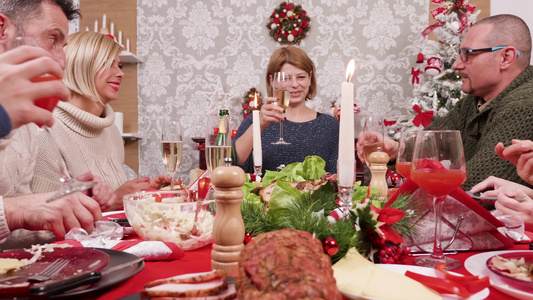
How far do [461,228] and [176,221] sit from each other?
23.4 inches

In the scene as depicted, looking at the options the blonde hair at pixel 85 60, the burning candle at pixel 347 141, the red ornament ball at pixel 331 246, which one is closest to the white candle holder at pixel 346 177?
the burning candle at pixel 347 141

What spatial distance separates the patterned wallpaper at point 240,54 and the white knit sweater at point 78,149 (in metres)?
2.30

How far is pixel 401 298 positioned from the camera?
19.4 inches

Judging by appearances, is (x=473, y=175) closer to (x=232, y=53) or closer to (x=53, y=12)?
(x=53, y=12)

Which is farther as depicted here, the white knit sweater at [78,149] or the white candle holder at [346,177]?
the white knit sweater at [78,149]

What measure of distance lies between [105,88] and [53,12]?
85 cm

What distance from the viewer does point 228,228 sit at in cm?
65

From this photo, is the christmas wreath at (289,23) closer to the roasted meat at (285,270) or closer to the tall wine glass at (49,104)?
Answer: the tall wine glass at (49,104)

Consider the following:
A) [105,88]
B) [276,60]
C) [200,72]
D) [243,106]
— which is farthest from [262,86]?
[105,88]

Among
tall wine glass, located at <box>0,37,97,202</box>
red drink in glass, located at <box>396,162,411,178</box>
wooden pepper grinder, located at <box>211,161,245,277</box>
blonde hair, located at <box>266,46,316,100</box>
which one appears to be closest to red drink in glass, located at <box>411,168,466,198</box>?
red drink in glass, located at <box>396,162,411,178</box>

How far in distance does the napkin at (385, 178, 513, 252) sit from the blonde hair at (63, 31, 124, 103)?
1931mm

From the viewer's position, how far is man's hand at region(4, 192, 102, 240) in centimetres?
97

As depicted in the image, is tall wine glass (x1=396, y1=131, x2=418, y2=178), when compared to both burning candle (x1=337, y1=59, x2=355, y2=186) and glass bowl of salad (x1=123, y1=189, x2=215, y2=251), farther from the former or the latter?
glass bowl of salad (x1=123, y1=189, x2=215, y2=251)

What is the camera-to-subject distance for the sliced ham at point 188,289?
480mm
